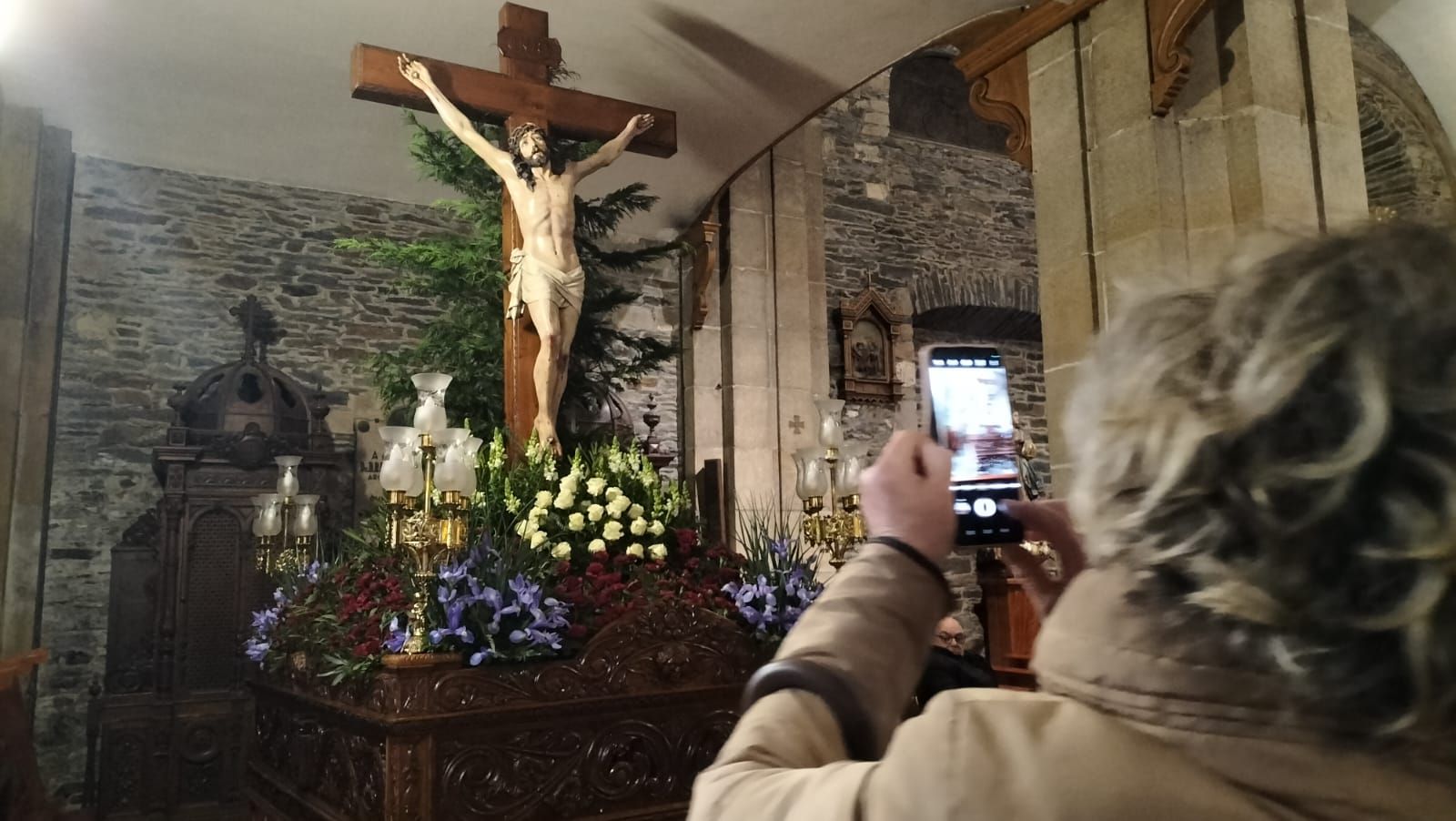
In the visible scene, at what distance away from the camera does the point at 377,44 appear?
4.98 meters

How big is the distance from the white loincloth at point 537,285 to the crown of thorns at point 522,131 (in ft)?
1.44

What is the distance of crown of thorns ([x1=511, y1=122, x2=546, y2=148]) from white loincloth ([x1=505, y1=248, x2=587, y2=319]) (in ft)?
1.44

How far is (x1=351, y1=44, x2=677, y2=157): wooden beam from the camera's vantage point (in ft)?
12.5

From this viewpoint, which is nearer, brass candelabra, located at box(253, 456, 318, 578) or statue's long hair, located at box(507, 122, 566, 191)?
statue's long hair, located at box(507, 122, 566, 191)

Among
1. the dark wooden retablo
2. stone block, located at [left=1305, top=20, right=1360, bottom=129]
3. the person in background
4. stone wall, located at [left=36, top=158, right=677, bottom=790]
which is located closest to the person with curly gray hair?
the dark wooden retablo

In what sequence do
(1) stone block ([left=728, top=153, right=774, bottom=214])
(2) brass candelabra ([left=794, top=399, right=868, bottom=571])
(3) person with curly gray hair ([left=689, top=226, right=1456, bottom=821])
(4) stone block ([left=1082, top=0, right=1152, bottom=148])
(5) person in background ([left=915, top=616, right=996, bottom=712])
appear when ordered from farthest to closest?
1. (1) stone block ([left=728, top=153, right=774, bottom=214])
2. (4) stone block ([left=1082, top=0, right=1152, bottom=148])
3. (2) brass candelabra ([left=794, top=399, right=868, bottom=571])
4. (5) person in background ([left=915, top=616, right=996, bottom=712])
5. (3) person with curly gray hair ([left=689, top=226, right=1456, bottom=821])

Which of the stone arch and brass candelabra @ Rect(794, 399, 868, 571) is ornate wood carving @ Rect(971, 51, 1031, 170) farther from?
the stone arch

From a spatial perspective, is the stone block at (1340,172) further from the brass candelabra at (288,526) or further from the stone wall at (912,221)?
the stone wall at (912,221)

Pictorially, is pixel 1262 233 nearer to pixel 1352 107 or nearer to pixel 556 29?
pixel 1352 107

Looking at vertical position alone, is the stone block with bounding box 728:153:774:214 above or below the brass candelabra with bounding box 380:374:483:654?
above

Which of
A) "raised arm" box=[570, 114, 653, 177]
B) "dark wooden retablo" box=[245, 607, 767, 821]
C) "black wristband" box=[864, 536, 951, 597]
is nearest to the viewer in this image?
"black wristband" box=[864, 536, 951, 597]

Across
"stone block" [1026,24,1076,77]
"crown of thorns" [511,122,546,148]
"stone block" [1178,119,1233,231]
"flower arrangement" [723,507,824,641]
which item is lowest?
"flower arrangement" [723,507,824,641]

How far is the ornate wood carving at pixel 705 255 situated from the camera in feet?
22.3

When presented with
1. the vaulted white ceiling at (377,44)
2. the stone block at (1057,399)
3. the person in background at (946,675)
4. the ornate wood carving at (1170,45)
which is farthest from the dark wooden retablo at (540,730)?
the vaulted white ceiling at (377,44)
